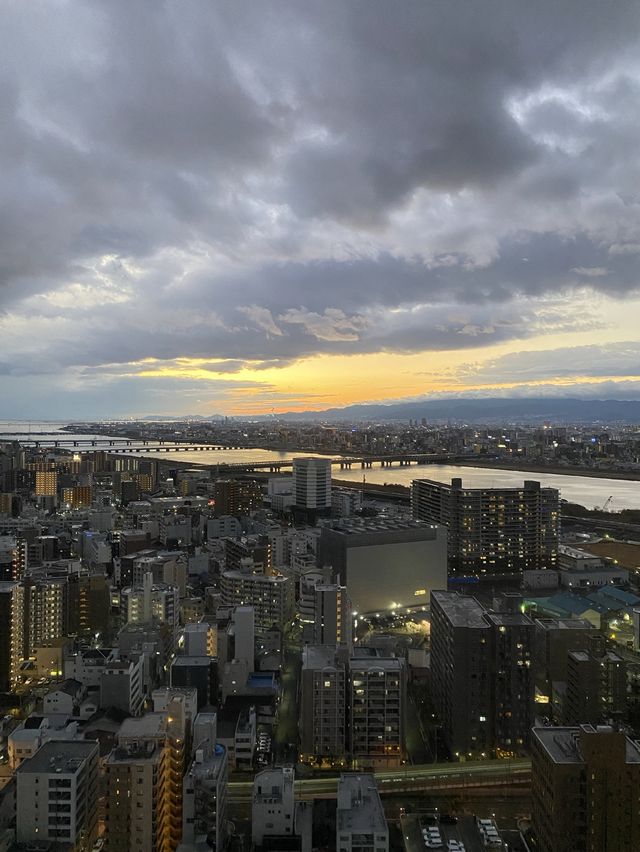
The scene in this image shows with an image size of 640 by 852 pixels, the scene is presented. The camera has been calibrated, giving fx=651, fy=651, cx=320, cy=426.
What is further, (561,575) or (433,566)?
(561,575)

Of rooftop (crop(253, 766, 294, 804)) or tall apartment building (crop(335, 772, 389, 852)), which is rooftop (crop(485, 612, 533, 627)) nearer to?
tall apartment building (crop(335, 772, 389, 852))

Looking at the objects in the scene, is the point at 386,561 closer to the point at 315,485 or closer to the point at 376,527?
the point at 376,527

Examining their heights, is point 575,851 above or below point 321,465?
below

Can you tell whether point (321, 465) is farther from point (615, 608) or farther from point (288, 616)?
point (615, 608)

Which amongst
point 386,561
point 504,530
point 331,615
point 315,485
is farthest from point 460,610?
point 315,485

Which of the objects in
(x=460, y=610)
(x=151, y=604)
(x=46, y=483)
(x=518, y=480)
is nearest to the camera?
(x=460, y=610)

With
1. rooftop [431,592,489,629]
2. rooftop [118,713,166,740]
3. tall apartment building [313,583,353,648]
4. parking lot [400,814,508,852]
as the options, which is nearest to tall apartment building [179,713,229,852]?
rooftop [118,713,166,740]

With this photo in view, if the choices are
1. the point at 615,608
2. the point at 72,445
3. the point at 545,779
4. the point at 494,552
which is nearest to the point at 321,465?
the point at 494,552
